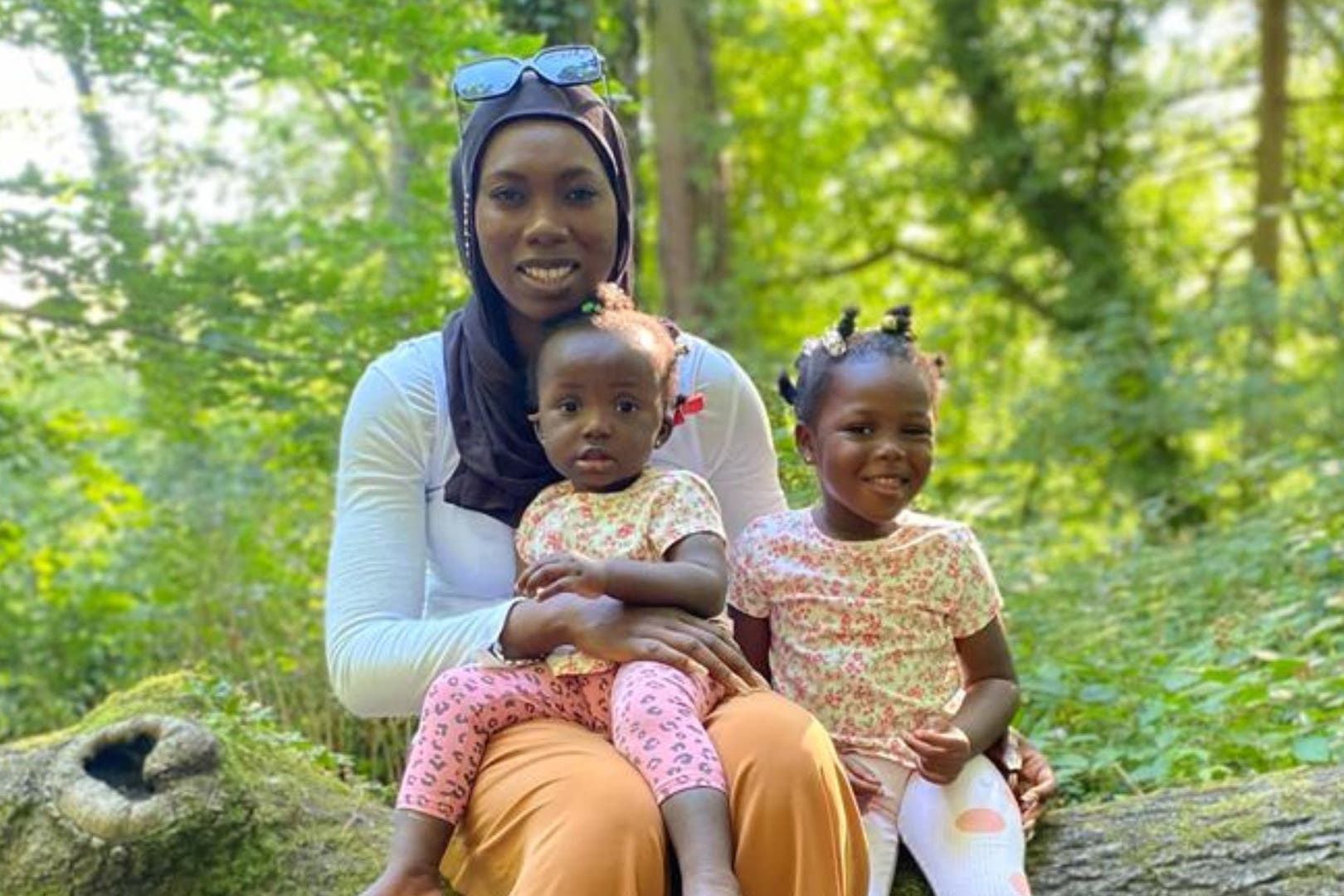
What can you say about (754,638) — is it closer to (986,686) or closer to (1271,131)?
(986,686)

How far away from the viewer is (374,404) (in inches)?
110

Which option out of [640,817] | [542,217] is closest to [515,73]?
[542,217]

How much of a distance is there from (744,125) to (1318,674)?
29.1 feet

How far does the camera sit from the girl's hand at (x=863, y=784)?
2607mm

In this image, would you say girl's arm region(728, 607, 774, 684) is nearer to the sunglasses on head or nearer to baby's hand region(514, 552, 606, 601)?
baby's hand region(514, 552, 606, 601)

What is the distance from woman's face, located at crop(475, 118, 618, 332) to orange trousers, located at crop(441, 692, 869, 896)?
81cm

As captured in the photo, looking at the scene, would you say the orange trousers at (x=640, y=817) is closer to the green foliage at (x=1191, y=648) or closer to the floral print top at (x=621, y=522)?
the floral print top at (x=621, y=522)

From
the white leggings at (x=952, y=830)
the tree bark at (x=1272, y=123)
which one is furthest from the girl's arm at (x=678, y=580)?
the tree bark at (x=1272, y=123)

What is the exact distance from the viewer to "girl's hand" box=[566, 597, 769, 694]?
239cm

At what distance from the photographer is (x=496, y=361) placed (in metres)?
2.76

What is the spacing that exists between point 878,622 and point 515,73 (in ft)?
3.86

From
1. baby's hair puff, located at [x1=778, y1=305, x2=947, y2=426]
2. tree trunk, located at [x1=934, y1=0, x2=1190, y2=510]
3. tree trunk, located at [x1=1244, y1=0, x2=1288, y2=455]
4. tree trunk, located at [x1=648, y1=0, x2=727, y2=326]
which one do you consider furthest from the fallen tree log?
tree trunk, located at [x1=1244, y1=0, x2=1288, y2=455]

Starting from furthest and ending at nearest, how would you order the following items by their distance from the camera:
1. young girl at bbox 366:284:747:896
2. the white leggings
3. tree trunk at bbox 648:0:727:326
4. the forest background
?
tree trunk at bbox 648:0:727:326 → the forest background → the white leggings → young girl at bbox 366:284:747:896

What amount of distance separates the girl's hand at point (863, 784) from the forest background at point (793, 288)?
1.06 meters
